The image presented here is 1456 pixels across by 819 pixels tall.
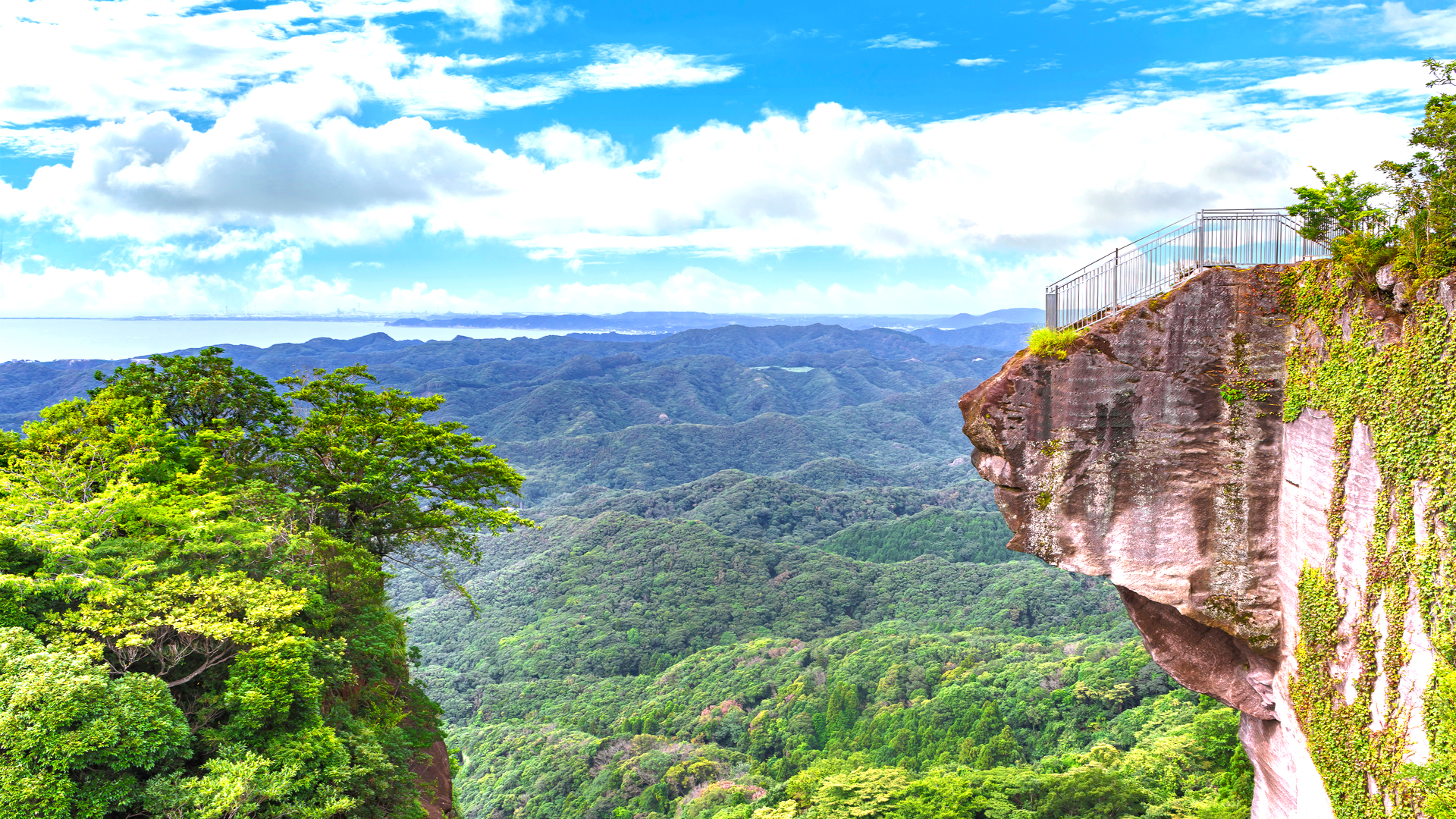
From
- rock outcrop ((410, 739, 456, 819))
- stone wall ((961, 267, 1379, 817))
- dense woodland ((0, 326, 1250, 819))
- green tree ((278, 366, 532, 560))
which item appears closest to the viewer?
dense woodland ((0, 326, 1250, 819))

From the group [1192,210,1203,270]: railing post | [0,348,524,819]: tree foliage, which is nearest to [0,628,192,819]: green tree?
[0,348,524,819]: tree foliage

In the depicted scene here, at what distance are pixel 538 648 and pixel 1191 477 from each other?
87667 millimetres

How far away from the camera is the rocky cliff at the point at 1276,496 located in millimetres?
11609

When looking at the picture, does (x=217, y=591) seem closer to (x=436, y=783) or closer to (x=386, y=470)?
(x=386, y=470)

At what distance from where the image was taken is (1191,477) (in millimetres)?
15266

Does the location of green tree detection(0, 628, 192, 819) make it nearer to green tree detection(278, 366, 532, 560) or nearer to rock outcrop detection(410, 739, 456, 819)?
rock outcrop detection(410, 739, 456, 819)

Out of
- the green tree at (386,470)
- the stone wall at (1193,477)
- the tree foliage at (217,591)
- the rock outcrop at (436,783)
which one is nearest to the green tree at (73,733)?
the tree foliage at (217,591)

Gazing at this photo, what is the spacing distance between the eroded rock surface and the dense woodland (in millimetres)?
11677

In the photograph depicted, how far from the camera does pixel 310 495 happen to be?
20953mm

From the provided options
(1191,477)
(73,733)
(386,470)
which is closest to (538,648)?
(386,470)

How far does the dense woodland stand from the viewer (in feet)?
41.1

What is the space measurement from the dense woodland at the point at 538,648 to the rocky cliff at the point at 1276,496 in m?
12.5

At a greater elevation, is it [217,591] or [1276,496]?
[1276,496]

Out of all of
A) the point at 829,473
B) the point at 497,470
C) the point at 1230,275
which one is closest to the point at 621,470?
the point at 829,473
